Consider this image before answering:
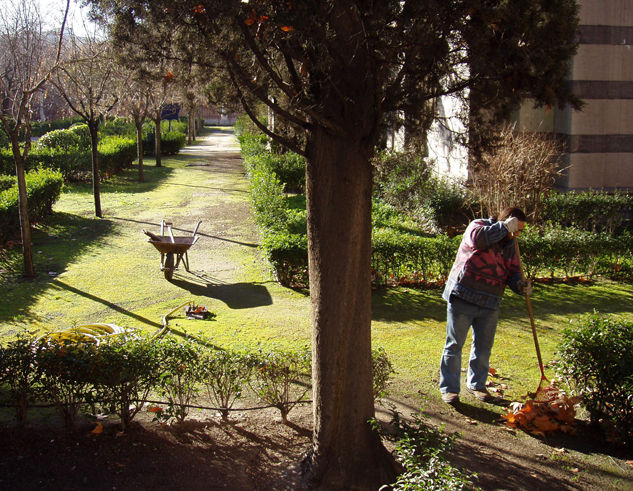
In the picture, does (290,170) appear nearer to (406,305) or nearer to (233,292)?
(233,292)

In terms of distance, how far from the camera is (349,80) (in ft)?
13.0

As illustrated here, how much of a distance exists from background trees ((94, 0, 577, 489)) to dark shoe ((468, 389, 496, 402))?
180 cm

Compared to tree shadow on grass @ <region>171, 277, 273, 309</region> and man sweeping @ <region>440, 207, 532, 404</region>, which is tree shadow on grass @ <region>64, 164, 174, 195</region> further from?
man sweeping @ <region>440, 207, 532, 404</region>

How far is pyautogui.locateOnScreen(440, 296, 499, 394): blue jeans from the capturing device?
559cm

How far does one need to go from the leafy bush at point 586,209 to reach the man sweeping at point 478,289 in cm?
837

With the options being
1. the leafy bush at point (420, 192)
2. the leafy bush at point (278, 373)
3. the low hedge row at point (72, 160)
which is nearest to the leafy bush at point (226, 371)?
the leafy bush at point (278, 373)

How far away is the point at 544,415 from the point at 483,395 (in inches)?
26.7

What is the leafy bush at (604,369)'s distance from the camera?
191 inches

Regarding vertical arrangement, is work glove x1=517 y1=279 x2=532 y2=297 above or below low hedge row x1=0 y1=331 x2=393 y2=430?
above

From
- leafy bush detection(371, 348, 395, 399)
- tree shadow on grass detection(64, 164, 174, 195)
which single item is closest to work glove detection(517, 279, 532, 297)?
leafy bush detection(371, 348, 395, 399)

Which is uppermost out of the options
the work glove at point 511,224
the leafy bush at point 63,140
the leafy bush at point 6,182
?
the leafy bush at point 63,140

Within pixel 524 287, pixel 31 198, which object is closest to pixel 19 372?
pixel 524 287

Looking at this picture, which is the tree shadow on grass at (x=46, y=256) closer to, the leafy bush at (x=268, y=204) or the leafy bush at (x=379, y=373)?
the leafy bush at (x=268, y=204)

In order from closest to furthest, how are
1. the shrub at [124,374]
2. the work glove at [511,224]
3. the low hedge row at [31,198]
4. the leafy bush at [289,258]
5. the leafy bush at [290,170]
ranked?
the shrub at [124,374], the work glove at [511,224], the leafy bush at [289,258], the low hedge row at [31,198], the leafy bush at [290,170]
